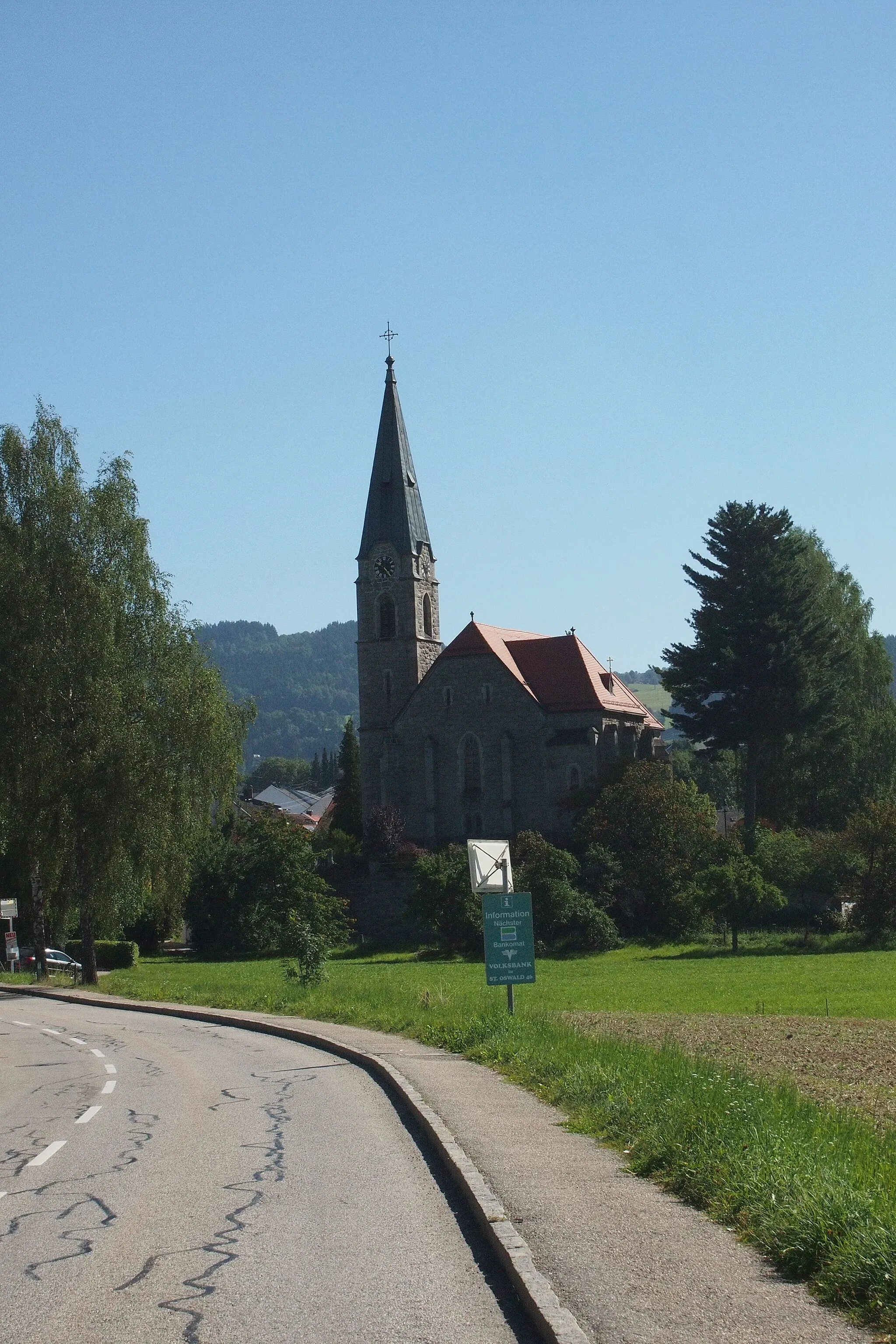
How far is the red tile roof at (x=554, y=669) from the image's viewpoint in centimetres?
7681

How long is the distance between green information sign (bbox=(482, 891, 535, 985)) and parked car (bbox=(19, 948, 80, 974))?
33.7 metres

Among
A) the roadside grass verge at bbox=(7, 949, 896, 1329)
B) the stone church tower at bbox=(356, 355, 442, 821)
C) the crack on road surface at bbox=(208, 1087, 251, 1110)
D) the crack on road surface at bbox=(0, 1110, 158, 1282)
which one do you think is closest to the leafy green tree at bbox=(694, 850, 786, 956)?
the roadside grass verge at bbox=(7, 949, 896, 1329)

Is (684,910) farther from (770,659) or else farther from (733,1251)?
(733,1251)

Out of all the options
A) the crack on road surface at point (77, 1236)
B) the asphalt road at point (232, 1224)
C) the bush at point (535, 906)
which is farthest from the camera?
the bush at point (535, 906)

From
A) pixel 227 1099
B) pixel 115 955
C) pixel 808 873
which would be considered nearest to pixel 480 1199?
pixel 227 1099

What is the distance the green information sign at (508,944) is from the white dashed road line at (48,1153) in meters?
7.88

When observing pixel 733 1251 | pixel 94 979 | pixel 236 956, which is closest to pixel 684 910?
pixel 236 956

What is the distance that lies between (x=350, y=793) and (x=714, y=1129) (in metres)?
88.9

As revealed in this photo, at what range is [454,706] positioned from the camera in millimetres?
77312

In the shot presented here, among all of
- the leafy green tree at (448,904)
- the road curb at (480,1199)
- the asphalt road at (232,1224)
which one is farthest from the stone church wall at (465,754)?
the asphalt road at (232,1224)

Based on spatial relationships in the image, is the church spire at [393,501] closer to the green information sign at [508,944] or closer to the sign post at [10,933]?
the sign post at [10,933]

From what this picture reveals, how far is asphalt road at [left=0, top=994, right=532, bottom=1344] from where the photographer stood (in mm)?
6082

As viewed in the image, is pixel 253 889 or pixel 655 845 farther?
pixel 253 889

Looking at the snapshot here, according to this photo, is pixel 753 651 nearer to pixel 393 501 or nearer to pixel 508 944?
pixel 393 501
